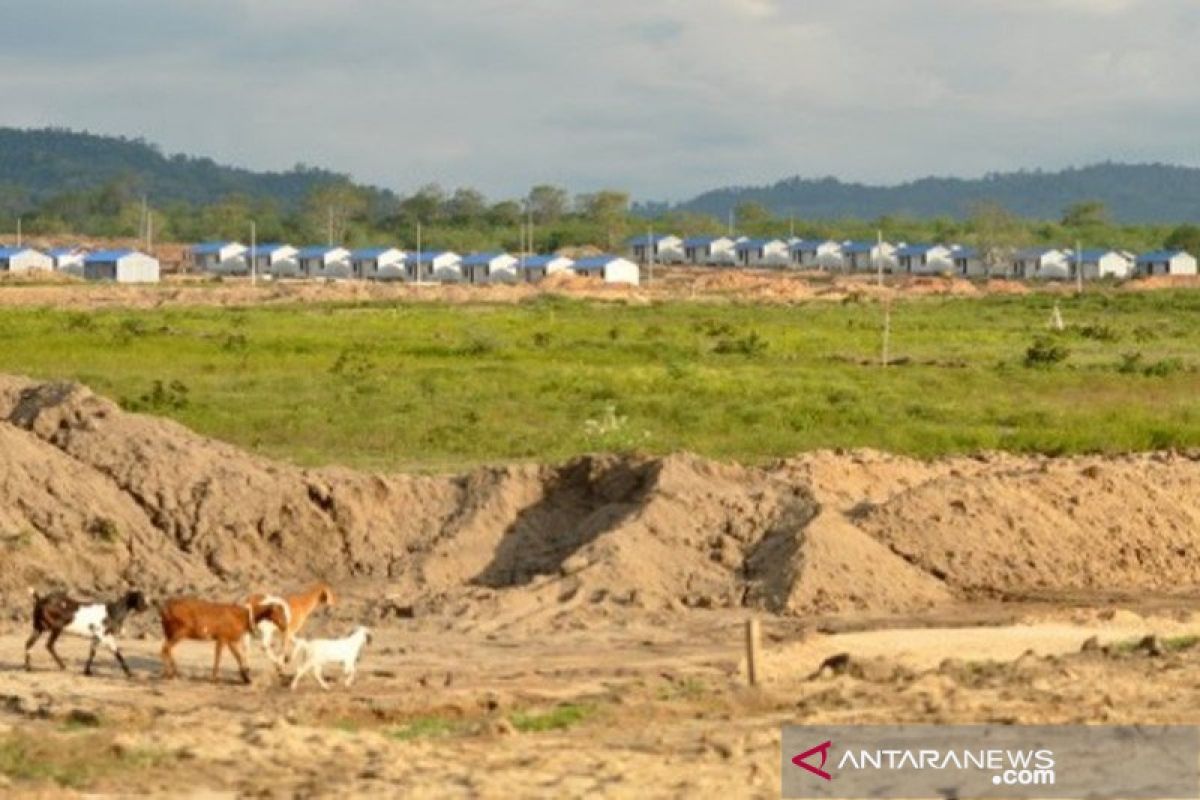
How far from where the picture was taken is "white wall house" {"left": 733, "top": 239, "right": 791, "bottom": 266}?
15350cm

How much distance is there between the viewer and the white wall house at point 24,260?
126250 millimetres

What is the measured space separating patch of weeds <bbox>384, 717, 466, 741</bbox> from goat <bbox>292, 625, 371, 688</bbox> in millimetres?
1326

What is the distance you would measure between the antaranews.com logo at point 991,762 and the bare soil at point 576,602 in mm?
364

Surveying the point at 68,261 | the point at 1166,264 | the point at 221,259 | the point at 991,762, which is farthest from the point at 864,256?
the point at 991,762

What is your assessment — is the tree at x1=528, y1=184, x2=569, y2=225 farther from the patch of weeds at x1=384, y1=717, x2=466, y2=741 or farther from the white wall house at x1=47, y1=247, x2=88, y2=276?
the patch of weeds at x1=384, y1=717, x2=466, y2=741

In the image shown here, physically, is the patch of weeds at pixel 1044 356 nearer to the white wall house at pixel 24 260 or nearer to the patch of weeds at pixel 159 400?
the patch of weeds at pixel 159 400

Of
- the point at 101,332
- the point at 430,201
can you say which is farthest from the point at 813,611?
the point at 430,201

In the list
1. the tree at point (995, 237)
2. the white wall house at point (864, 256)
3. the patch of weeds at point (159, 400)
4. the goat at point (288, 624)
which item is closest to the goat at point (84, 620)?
the goat at point (288, 624)

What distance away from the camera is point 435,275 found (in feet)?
434

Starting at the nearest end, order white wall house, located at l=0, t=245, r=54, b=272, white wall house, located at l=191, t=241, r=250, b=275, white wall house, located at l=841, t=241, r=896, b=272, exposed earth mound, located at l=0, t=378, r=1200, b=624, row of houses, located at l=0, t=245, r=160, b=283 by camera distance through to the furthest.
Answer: exposed earth mound, located at l=0, t=378, r=1200, b=624
row of houses, located at l=0, t=245, r=160, b=283
white wall house, located at l=0, t=245, r=54, b=272
white wall house, located at l=191, t=241, r=250, b=275
white wall house, located at l=841, t=241, r=896, b=272

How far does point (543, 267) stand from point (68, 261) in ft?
83.9

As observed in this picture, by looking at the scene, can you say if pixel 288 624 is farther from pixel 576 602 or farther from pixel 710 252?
pixel 710 252

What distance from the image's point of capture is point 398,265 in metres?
134

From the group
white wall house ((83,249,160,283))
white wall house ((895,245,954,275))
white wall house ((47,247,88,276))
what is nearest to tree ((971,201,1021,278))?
white wall house ((895,245,954,275))
